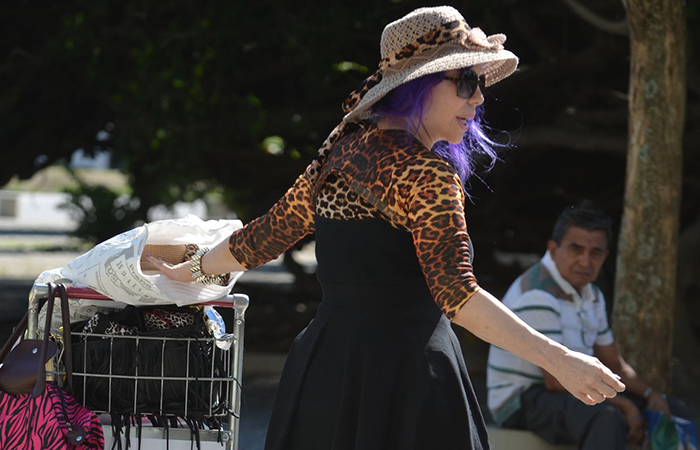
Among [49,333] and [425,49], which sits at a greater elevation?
[425,49]

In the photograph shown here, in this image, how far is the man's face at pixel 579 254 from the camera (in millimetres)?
4789

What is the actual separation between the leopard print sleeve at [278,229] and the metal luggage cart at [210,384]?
196 mm

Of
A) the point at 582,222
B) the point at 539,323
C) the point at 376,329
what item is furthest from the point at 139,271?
the point at 582,222

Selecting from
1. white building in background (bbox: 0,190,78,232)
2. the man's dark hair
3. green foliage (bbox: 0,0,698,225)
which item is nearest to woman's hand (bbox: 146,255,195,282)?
the man's dark hair

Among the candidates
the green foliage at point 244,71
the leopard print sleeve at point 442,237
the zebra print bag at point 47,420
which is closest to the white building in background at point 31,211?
the green foliage at point 244,71

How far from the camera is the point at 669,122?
5395mm

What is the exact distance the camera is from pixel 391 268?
2.58 metres

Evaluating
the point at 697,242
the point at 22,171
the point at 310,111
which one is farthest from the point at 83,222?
the point at 697,242

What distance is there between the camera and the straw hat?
2.56 meters

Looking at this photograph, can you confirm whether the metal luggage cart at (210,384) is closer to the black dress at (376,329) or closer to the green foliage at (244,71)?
the black dress at (376,329)

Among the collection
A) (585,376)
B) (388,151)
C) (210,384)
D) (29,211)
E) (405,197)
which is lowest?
(29,211)

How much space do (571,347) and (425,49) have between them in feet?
8.11

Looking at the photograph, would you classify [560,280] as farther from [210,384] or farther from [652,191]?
[210,384]

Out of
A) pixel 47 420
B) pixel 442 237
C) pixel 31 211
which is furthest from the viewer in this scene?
pixel 31 211
